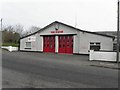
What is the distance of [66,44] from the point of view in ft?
96.6

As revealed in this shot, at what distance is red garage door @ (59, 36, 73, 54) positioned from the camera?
28984 millimetres

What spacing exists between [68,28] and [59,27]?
1.71 meters

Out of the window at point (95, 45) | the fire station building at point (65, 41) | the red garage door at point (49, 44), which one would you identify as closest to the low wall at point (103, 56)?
the fire station building at point (65, 41)

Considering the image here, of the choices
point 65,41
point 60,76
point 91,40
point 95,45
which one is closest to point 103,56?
point 95,45

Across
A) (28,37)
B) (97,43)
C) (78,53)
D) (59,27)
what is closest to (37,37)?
(28,37)

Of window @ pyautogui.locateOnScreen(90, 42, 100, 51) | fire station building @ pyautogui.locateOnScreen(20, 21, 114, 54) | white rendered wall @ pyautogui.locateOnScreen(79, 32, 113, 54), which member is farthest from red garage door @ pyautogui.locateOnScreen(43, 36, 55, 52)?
window @ pyautogui.locateOnScreen(90, 42, 100, 51)

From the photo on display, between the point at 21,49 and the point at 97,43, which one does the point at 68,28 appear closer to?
the point at 97,43

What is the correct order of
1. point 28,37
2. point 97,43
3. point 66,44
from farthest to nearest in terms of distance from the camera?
point 28,37, point 66,44, point 97,43

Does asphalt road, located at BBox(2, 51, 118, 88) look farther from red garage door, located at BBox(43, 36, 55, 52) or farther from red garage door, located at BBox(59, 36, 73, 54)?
Result: red garage door, located at BBox(43, 36, 55, 52)

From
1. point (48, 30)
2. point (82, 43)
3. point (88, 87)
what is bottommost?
point (88, 87)

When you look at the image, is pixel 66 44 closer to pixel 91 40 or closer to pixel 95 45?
pixel 91 40

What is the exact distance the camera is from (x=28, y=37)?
34.0m

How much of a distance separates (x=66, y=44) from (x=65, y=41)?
0.50 meters

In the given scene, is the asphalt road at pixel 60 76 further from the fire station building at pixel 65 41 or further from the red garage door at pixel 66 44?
the red garage door at pixel 66 44
